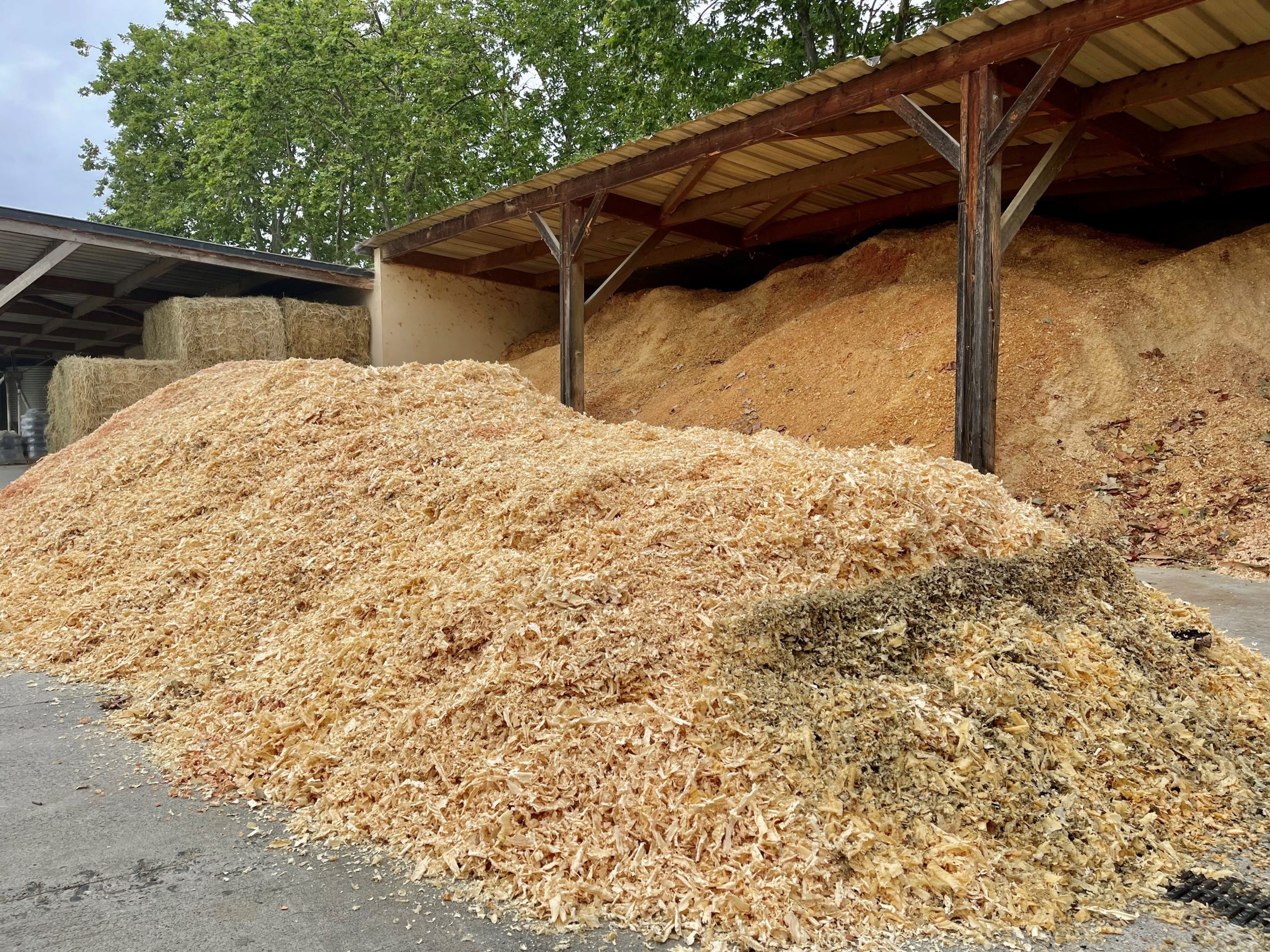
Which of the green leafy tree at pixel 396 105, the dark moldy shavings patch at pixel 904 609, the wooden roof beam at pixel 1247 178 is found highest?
the green leafy tree at pixel 396 105

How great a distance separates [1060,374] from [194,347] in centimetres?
874

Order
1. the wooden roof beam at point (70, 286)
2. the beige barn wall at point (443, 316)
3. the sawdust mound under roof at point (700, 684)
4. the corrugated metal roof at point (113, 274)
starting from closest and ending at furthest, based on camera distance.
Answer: the sawdust mound under roof at point (700, 684) < the corrugated metal roof at point (113, 274) < the wooden roof beam at point (70, 286) < the beige barn wall at point (443, 316)

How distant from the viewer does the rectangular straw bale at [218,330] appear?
31.0 feet

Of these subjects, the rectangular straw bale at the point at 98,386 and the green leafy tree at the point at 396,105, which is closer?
the rectangular straw bale at the point at 98,386

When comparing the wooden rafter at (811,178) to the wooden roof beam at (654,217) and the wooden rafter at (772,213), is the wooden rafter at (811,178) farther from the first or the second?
the wooden rafter at (772,213)

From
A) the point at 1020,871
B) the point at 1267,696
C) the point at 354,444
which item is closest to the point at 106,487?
the point at 354,444

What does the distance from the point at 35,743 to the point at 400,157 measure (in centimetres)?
1661

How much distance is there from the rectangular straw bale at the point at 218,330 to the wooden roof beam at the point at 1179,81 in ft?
27.6

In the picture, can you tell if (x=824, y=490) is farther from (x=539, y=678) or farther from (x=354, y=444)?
(x=354, y=444)

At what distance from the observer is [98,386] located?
8.88 meters

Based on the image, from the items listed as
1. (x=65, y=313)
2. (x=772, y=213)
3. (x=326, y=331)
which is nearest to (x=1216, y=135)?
(x=772, y=213)

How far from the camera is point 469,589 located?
2855 millimetres

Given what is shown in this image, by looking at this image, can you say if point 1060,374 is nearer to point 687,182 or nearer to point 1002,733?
point 687,182

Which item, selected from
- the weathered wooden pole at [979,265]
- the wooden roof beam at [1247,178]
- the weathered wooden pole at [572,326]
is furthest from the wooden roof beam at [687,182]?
the wooden roof beam at [1247,178]
